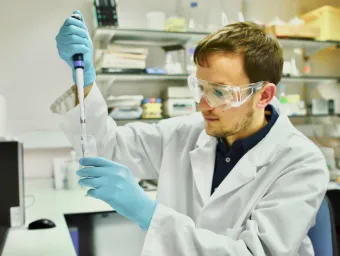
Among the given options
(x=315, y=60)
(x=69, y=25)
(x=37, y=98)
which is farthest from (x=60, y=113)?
(x=315, y=60)

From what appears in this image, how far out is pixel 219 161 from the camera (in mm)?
1396

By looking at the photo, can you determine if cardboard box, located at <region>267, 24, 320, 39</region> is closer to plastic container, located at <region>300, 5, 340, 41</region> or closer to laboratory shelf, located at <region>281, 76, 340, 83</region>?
plastic container, located at <region>300, 5, 340, 41</region>

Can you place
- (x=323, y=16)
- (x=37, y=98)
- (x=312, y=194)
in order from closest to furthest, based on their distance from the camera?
(x=312, y=194) < (x=37, y=98) < (x=323, y=16)

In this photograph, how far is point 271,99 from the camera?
1.35 metres

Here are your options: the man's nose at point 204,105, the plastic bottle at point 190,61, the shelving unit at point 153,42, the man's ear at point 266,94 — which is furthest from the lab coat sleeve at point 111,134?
the plastic bottle at point 190,61

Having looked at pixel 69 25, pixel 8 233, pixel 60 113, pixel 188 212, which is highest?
pixel 69 25

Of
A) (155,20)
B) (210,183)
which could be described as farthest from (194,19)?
(210,183)

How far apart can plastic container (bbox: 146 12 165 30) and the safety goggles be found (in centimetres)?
178

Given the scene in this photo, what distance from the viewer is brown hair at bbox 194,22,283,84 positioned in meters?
1.23

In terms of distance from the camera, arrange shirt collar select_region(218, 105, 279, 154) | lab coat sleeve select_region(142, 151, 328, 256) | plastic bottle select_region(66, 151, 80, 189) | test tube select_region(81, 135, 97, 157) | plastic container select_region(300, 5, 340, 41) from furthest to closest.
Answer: plastic container select_region(300, 5, 340, 41) < plastic bottle select_region(66, 151, 80, 189) < shirt collar select_region(218, 105, 279, 154) < test tube select_region(81, 135, 97, 157) < lab coat sleeve select_region(142, 151, 328, 256)

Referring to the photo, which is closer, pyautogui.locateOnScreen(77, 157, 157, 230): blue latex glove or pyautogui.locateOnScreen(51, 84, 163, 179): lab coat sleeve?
pyautogui.locateOnScreen(77, 157, 157, 230): blue latex glove

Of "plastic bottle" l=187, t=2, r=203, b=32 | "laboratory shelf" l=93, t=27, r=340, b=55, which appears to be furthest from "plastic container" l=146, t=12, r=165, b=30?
"plastic bottle" l=187, t=2, r=203, b=32

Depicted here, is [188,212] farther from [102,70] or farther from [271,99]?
[102,70]

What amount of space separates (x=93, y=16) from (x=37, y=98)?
77 cm
